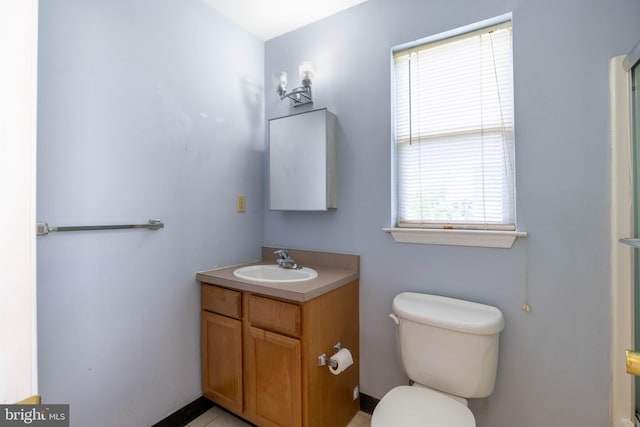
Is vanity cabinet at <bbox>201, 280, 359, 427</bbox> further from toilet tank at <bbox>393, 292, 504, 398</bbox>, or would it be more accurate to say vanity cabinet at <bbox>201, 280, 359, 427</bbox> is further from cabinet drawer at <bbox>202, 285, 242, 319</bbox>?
toilet tank at <bbox>393, 292, 504, 398</bbox>

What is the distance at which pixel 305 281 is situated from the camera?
156 cm

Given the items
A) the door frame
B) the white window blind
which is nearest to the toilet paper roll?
the white window blind

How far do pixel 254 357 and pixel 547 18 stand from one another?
213 cm

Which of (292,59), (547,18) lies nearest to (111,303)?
(292,59)

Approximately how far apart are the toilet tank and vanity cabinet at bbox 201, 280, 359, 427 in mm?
358

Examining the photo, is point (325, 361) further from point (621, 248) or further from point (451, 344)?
point (621, 248)

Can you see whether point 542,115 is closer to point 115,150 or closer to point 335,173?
point 335,173

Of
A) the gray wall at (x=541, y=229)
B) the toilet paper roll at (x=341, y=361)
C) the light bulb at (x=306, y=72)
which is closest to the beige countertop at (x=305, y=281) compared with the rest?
the gray wall at (x=541, y=229)

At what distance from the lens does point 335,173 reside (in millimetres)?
1896

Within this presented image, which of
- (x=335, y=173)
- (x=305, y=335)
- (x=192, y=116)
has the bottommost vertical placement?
(x=305, y=335)

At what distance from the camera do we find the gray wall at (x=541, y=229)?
4.11ft

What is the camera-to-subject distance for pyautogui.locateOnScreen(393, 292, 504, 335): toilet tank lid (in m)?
1.27

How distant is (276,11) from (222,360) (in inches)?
84.5

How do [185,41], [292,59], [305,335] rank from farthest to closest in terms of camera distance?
1. [292,59]
2. [185,41]
3. [305,335]
